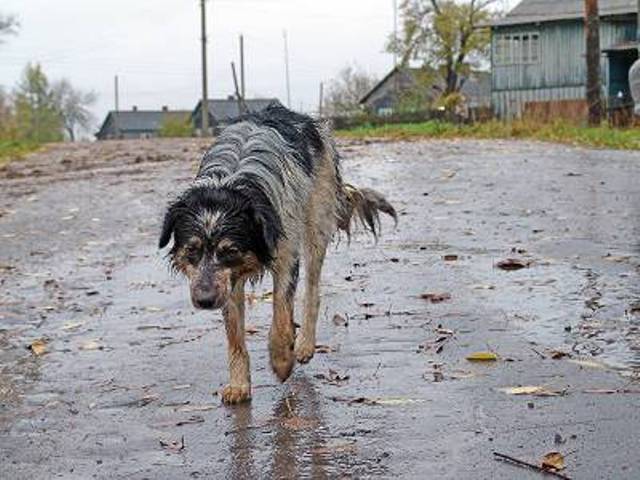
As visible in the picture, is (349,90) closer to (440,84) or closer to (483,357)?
(440,84)

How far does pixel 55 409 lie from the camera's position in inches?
222

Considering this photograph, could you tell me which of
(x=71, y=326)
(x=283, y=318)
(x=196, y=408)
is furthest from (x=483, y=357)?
(x=71, y=326)

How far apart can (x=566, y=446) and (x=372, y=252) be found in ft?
20.0

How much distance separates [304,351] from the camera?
6500 millimetres

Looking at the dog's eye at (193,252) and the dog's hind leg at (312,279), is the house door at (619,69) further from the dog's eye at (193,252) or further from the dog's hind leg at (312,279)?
the dog's eye at (193,252)

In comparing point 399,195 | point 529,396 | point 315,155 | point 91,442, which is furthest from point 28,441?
point 399,195

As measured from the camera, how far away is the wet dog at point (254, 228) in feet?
18.1

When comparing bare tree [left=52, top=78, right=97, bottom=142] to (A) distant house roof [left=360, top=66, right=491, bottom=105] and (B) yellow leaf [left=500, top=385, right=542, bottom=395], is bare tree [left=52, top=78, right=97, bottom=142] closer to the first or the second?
(A) distant house roof [left=360, top=66, right=491, bottom=105]

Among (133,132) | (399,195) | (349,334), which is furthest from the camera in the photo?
(133,132)

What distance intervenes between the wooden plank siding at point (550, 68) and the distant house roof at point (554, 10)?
0.33m

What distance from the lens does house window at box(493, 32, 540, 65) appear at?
59.5 metres

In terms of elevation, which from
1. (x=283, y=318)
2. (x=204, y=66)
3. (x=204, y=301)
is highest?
(x=204, y=66)

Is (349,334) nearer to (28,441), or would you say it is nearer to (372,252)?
(28,441)

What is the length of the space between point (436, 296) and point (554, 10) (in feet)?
177
